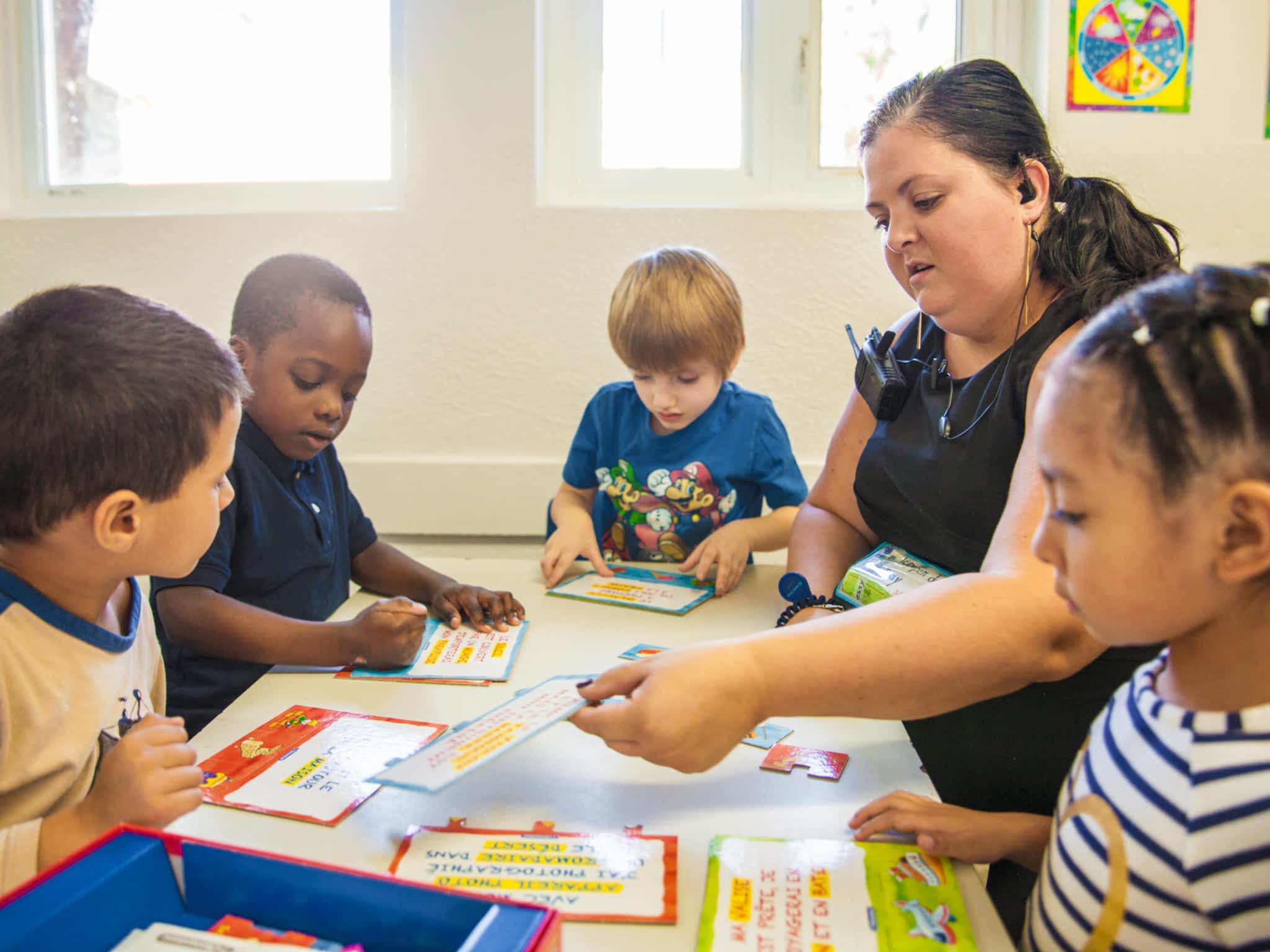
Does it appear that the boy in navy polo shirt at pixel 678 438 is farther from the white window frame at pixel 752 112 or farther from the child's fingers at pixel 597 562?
the white window frame at pixel 752 112

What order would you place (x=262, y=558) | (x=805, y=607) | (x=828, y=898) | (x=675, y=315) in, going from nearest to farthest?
(x=828, y=898), (x=805, y=607), (x=262, y=558), (x=675, y=315)

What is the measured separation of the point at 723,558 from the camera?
4.80 feet

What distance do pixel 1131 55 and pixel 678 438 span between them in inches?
55.7

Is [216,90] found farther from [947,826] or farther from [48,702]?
[947,826]

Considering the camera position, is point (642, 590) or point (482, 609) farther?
point (642, 590)

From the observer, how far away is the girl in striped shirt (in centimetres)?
55

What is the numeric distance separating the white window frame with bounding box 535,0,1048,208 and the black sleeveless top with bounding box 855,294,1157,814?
122 cm

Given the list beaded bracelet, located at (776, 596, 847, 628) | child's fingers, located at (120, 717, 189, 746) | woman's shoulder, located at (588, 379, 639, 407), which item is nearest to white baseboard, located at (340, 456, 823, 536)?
woman's shoulder, located at (588, 379, 639, 407)

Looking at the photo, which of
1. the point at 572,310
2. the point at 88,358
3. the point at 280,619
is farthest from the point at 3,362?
the point at 572,310

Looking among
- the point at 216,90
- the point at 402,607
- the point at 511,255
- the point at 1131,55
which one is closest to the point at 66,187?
the point at 216,90

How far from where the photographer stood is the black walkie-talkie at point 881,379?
1280 millimetres

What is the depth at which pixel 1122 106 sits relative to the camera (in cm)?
215

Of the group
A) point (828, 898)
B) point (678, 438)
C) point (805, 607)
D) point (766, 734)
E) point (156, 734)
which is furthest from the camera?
point (678, 438)

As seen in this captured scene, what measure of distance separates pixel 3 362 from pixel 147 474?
0.49 ft
